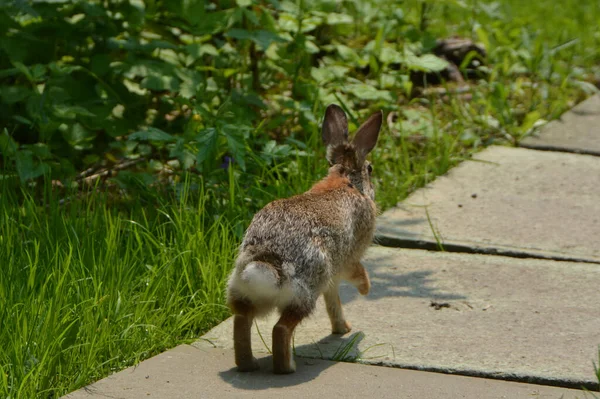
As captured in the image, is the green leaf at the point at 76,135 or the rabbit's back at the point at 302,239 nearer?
the rabbit's back at the point at 302,239

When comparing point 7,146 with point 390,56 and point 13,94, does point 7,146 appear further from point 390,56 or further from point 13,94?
point 390,56

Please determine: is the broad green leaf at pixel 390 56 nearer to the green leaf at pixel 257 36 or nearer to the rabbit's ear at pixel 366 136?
the green leaf at pixel 257 36

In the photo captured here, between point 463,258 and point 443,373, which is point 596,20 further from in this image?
point 443,373

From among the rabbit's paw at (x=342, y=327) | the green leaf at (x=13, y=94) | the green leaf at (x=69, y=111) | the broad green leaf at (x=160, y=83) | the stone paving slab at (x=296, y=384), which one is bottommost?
the rabbit's paw at (x=342, y=327)

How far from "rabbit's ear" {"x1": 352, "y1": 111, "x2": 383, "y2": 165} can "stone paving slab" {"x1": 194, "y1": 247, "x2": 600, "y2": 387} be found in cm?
62

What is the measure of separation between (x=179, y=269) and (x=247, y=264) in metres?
0.78

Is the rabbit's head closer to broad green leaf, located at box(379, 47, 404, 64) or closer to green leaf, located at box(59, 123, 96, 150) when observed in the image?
green leaf, located at box(59, 123, 96, 150)

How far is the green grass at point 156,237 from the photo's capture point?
358 cm

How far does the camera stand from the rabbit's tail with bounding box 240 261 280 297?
3.51 metres

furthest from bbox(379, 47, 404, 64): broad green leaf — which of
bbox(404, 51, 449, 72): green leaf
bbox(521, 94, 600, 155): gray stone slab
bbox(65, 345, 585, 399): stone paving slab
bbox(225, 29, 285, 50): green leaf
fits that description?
bbox(65, 345, 585, 399): stone paving slab

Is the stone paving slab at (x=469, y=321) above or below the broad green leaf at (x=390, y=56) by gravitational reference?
below

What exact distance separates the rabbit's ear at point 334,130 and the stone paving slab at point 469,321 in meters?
0.67

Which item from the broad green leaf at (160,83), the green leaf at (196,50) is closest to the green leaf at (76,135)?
the broad green leaf at (160,83)

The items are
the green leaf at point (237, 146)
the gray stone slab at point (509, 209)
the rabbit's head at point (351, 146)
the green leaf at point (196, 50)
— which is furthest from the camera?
the green leaf at point (196, 50)
